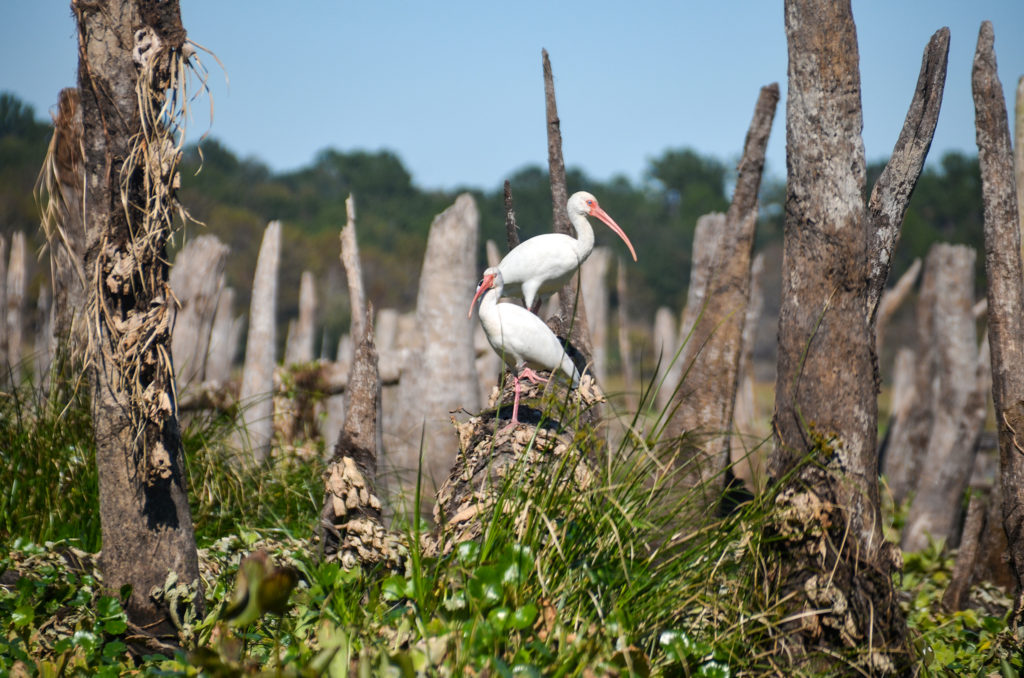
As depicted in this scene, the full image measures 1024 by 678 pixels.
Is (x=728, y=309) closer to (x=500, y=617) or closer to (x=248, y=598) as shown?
(x=500, y=617)

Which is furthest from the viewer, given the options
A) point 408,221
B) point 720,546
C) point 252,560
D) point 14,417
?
point 408,221

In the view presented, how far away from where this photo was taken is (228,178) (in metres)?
46.2

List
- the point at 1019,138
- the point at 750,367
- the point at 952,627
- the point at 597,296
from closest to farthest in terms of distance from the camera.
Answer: the point at 1019,138, the point at 952,627, the point at 750,367, the point at 597,296

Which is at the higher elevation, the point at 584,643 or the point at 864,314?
the point at 864,314

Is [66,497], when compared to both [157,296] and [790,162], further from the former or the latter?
[790,162]

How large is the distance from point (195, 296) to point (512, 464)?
422 centimetres

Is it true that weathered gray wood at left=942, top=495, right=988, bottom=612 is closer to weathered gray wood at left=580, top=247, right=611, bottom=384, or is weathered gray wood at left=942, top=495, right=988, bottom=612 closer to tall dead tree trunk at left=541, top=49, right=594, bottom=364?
tall dead tree trunk at left=541, top=49, right=594, bottom=364

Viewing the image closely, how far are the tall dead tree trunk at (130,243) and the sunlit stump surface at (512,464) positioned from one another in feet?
3.65

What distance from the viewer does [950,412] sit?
6.81m

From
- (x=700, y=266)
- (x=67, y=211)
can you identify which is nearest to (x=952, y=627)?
(x=700, y=266)

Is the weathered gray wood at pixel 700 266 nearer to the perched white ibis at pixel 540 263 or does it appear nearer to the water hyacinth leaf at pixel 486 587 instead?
the perched white ibis at pixel 540 263

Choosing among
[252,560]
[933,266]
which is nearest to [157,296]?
[252,560]

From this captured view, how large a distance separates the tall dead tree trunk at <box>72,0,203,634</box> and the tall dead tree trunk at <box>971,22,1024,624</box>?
3.58 metres

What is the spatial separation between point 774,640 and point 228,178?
47681 mm
